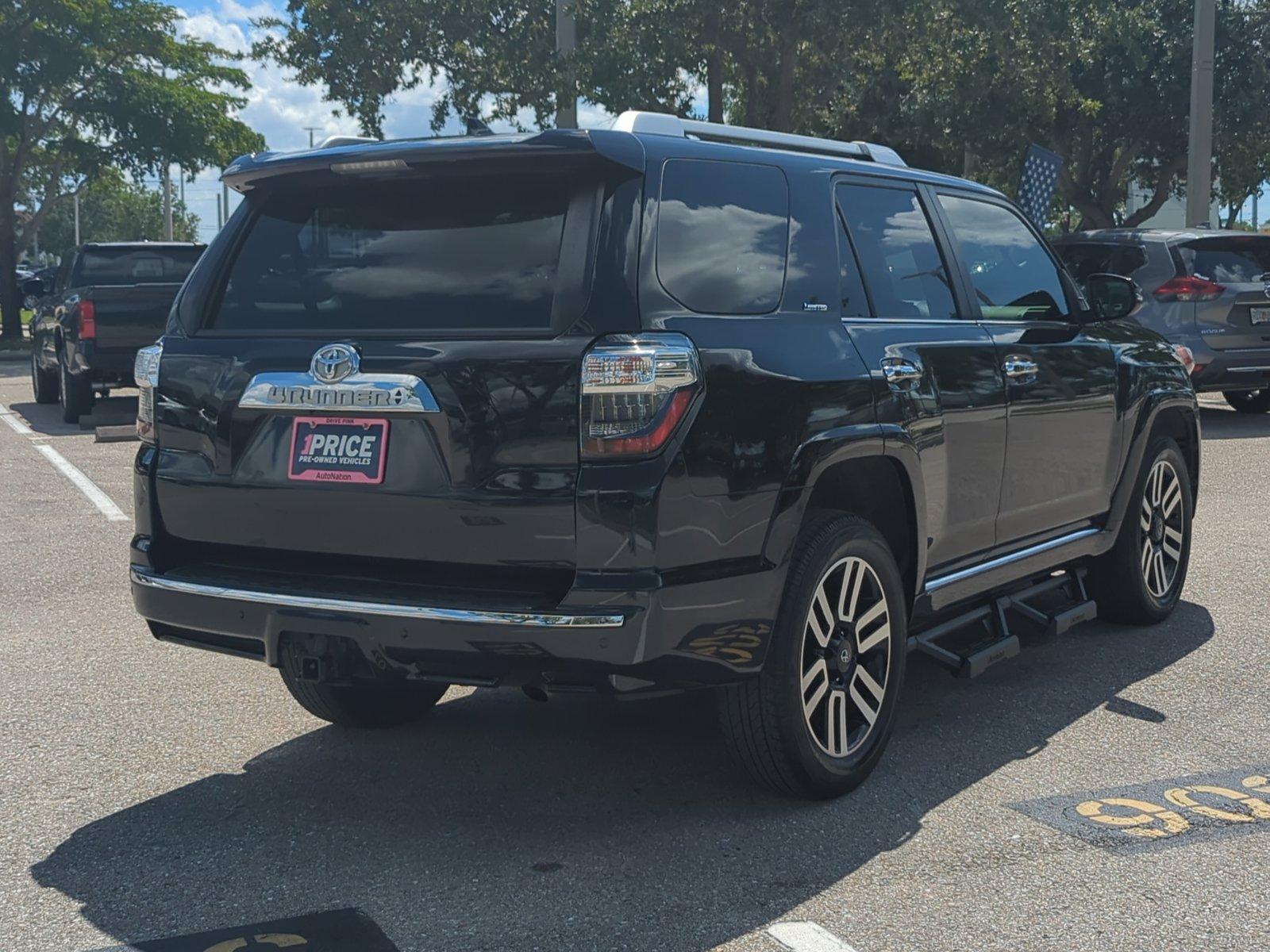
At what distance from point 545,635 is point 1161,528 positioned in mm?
3972

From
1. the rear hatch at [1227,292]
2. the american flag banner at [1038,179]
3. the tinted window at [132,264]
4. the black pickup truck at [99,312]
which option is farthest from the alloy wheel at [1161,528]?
the tinted window at [132,264]

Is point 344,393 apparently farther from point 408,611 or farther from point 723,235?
point 723,235

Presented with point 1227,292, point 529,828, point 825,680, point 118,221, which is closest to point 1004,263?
point 825,680

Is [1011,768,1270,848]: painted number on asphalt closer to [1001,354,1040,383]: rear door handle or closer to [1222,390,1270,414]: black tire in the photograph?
[1001,354,1040,383]: rear door handle

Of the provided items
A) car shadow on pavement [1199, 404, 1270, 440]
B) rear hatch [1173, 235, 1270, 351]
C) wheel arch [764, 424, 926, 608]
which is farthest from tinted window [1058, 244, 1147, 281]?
wheel arch [764, 424, 926, 608]

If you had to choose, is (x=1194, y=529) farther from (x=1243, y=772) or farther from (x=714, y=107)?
(x=714, y=107)

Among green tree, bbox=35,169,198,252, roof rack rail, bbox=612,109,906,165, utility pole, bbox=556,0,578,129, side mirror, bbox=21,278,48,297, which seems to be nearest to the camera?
roof rack rail, bbox=612,109,906,165

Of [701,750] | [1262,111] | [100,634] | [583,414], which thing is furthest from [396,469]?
[1262,111]

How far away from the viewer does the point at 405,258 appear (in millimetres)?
4133

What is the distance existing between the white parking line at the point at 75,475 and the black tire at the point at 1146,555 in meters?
5.92

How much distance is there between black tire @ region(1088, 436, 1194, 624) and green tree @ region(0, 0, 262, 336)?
98.1 ft

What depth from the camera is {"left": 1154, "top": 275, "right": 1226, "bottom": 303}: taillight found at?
14211 mm

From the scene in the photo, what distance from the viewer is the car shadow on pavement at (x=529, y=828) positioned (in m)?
3.64

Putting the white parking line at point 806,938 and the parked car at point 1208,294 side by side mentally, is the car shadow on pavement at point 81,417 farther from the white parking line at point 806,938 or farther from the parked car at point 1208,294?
the white parking line at point 806,938
